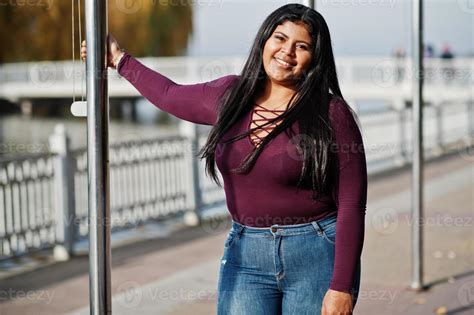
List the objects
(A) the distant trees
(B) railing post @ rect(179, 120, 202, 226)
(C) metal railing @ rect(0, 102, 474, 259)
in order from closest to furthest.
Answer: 1. (C) metal railing @ rect(0, 102, 474, 259)
2. (B) railing post @ rect(179, 120, 202, 226)
3. (A) the distant trees

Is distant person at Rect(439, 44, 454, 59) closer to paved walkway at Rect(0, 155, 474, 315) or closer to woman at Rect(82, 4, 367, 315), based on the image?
paved walkway at Rect(0, 155, 474, 315)

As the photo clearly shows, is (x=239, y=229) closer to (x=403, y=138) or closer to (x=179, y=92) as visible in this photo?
(x=179, y=92)

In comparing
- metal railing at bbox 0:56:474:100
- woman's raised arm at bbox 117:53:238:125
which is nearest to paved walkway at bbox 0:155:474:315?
woman's raised arm at bbox 117:53:238:125

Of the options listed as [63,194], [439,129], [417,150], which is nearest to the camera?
[417,150]

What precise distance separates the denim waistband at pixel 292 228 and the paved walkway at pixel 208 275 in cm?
297

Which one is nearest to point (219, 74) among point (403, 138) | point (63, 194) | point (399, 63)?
point (399, 63)

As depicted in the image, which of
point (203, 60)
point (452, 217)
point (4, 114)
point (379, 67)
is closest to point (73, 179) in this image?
point (452, 217)

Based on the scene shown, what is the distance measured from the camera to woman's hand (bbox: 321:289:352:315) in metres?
2.74

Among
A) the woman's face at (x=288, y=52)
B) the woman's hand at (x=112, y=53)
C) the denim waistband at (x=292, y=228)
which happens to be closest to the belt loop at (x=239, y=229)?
the denim waistband at (x=292, y=228)

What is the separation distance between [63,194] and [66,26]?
33.4 metres

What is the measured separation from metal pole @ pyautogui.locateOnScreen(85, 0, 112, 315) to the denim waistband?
0.57 metres

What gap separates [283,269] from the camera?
2.79 m

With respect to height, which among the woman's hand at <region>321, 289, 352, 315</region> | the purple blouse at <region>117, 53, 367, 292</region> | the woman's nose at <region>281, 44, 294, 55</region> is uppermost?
the woman's nose at <region>281, 44, 294, 55</region>

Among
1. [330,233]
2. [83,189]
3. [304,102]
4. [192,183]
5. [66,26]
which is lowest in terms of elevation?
[192,183]
